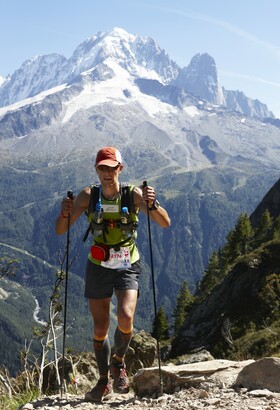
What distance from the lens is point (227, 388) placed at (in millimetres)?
6855

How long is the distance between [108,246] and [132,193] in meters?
0.97

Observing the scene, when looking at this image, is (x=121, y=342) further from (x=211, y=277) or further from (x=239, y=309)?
(x=211, y=277)

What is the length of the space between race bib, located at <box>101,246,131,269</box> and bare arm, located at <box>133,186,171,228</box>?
0.72m

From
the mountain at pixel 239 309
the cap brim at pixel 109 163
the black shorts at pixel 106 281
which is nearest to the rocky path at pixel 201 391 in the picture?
the black shorts at pixel 106 281

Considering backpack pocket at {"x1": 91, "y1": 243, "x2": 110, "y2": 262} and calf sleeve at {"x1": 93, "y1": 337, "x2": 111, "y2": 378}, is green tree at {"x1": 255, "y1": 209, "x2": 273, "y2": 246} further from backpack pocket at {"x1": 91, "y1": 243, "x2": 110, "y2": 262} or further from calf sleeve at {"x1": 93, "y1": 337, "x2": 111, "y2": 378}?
backpack pocket at {"x1": 91, "y1": 243, "x2": 110, "y2": 262}

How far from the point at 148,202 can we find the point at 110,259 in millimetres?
1116

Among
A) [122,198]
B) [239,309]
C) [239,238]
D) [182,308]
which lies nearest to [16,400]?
[122,198]

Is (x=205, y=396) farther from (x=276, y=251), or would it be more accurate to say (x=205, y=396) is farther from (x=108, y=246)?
(x=276, y=251)

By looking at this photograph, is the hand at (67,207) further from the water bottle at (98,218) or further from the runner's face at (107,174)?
the runner's face at (107,174)

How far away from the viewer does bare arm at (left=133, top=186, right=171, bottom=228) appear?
24.4 feet

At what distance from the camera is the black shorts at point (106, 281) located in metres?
7.47

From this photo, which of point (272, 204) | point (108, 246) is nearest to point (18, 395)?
point (108, 246)

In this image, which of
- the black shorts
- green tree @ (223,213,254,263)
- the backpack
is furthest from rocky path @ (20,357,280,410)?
green tree @ (223,213,254,263)

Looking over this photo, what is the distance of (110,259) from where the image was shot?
7.43 metres
